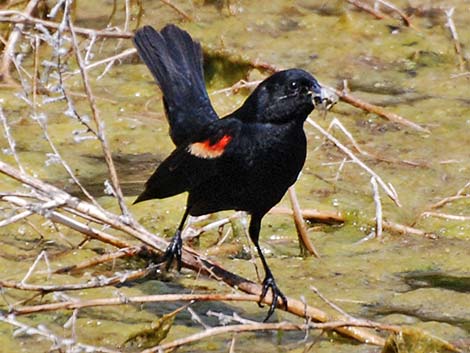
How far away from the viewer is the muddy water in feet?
12.7

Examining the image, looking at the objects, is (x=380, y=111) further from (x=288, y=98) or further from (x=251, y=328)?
(x=251, y=328)

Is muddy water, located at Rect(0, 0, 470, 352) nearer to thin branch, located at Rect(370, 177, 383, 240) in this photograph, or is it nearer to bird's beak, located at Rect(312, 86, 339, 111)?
thin branch, located at Rect(370, 177, 383, 240)

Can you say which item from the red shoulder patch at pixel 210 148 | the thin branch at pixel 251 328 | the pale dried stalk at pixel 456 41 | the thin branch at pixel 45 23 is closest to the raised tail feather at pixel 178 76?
the thin branch at pixel 45 23

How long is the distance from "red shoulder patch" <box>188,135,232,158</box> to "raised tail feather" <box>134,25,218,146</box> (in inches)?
13.5

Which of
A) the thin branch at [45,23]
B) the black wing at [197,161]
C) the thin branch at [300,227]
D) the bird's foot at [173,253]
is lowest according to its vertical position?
the thin branch at [300,227]

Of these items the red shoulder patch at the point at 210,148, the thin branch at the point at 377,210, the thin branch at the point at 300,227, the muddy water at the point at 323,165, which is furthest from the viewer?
the thin branch at the point at 377,210

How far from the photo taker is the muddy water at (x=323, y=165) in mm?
3879

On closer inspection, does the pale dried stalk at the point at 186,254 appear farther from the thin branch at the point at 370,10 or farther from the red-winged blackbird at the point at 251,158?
the thin branch at the point at 370,10

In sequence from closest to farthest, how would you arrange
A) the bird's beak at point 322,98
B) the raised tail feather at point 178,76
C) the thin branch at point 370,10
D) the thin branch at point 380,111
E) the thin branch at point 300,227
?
the bird's beak at point 322,98 < the thin branch at point 300,227 < the raised tail feather at point 178,76 < the thin branch at point 380,111 < the thin branch at point 370,10

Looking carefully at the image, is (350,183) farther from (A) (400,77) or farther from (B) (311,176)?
(A) (400,77)

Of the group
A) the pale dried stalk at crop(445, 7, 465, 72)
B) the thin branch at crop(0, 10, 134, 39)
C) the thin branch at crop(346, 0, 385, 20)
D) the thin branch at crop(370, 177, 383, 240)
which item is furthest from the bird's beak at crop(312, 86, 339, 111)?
the thin branch at crop(346, 0, 385, 20)

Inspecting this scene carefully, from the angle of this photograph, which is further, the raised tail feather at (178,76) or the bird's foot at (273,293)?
the raised tail feather at (178,76)

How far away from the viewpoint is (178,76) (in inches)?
173

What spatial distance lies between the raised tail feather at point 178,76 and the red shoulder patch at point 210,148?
343mm
